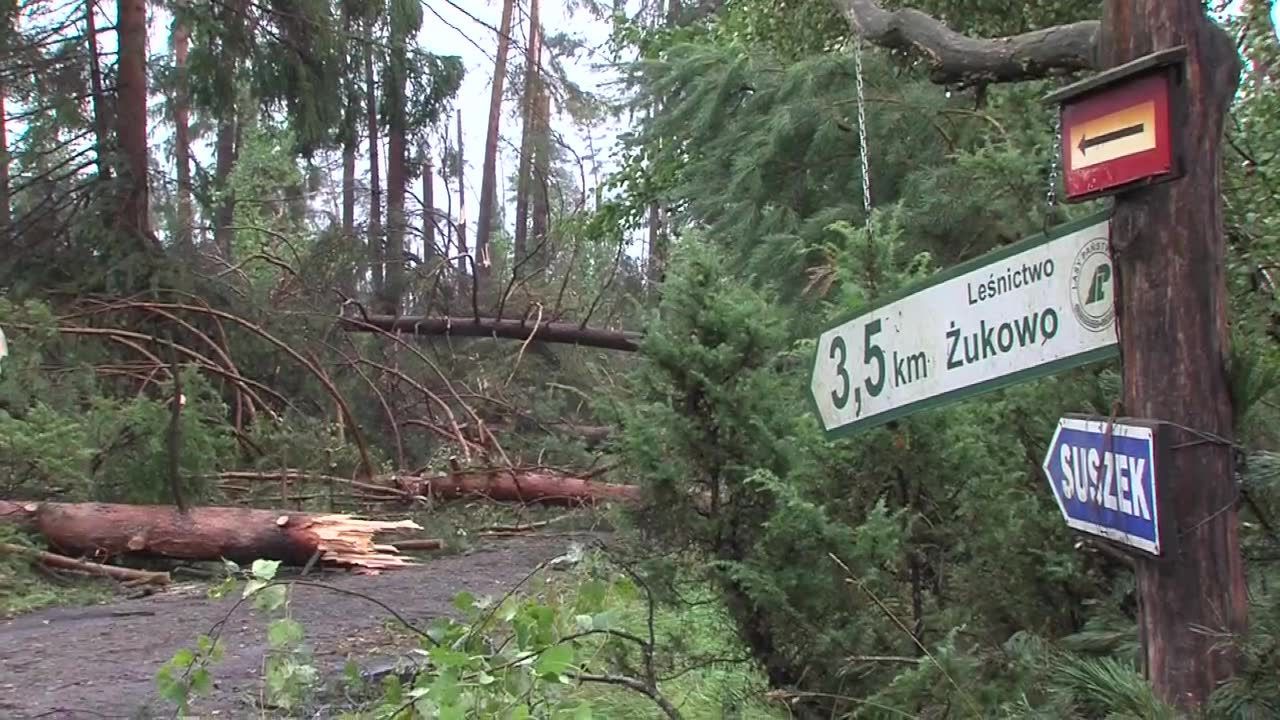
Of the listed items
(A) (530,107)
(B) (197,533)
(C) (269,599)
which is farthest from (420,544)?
(A) (530,107)

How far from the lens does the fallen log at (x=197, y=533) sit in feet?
25.5

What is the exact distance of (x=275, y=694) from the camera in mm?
3754

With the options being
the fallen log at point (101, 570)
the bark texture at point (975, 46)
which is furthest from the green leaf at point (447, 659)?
the fallen log at point (101, 570)

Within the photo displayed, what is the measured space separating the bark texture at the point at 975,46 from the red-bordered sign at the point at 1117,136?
9.7 inches

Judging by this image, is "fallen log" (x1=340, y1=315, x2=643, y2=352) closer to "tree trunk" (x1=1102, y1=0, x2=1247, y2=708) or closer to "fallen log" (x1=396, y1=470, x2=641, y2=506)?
"fallen log" (x1=396, y1=470, x2=641, y2=506)

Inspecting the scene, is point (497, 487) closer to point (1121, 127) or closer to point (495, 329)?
point (495, 329)

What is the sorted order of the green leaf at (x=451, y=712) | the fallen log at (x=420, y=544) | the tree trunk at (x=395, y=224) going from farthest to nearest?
the tree trunk at (x=395, y=224) < the fallen log at (x=420, y=544) < the green leaf at (x=451, y=712)

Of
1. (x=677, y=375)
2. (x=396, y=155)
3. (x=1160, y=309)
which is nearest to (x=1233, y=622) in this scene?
(x=1160, y=309)

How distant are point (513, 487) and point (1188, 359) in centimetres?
857

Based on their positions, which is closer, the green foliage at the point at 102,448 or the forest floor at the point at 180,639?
the forest floor at the point at 180,639

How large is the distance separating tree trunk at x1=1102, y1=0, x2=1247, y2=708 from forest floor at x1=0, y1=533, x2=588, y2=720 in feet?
10.2

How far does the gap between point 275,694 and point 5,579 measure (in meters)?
4.11

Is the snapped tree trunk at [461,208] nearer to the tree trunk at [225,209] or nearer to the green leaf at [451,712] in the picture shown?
the tree trunk at [225,209]

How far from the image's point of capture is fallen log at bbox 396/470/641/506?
1044 cm
